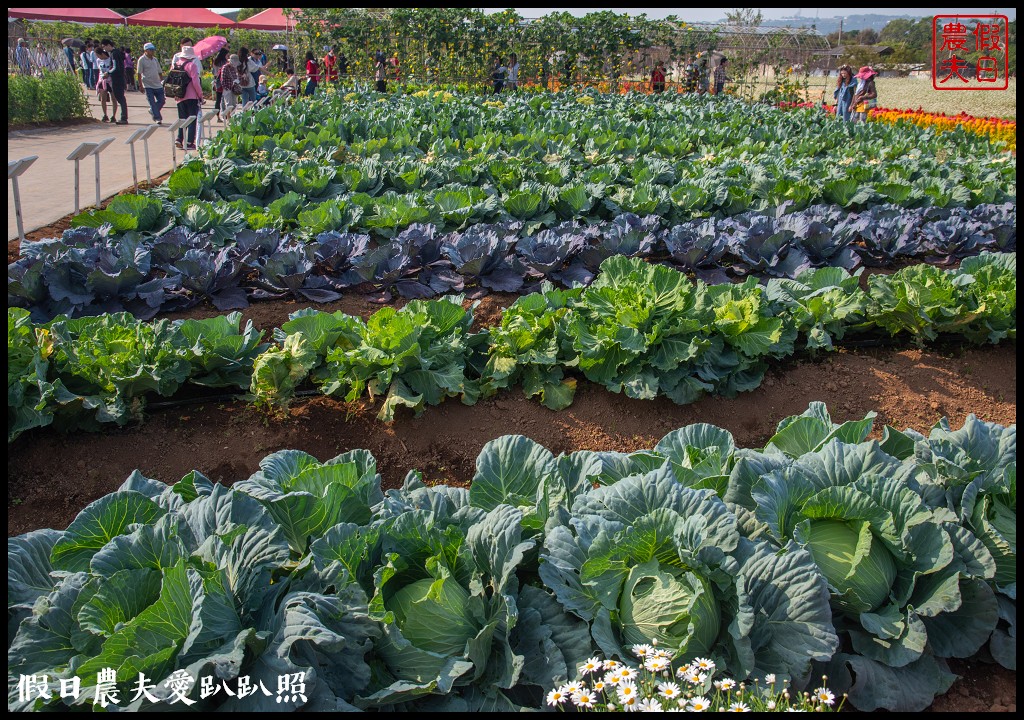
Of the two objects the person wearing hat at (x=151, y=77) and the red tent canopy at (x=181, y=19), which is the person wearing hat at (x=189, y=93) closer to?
the person wearing hat at (x=151, y=77)

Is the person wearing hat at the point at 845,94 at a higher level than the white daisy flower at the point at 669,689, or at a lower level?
higher

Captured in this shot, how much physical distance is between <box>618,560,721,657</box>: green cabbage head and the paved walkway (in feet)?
29.1

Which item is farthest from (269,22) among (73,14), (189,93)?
(189,93)

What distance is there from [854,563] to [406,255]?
4.93 meters

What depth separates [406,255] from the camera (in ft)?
21.8

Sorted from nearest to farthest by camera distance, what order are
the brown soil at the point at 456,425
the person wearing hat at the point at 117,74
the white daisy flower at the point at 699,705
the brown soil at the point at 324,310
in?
1. the white daisy flower at the point at 699,705
2. the brown soil at the point at 456,425
3. the brown soil at the point at 324,310
4. the person wearing hat at the point at 117,74

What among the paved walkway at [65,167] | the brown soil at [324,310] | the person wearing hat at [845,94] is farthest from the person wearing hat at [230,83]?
the person wearing hat at [845,94]

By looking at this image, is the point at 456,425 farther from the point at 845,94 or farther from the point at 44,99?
the point at 44,99

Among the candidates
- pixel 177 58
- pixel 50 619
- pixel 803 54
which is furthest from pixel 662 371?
pixel 803 54

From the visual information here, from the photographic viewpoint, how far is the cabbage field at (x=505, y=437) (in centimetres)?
234

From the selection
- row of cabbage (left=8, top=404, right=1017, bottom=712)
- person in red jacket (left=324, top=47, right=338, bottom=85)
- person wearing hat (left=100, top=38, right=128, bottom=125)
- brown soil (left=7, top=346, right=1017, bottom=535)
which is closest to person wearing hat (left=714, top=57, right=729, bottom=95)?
person in red jacket (left=324, top=47, right=338, bottom=85)

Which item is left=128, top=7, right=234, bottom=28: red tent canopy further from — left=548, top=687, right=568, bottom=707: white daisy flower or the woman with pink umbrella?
left=548, top=687, right=568, bottom=707: white daisy flower

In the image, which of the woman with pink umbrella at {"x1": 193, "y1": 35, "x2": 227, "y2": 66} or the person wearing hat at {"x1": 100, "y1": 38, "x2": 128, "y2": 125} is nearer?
the person wearing hat at {"x1": 100, "y1": 38, "x2": 128, "y2": 125}

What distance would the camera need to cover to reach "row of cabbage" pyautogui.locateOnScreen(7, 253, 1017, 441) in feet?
14.5
